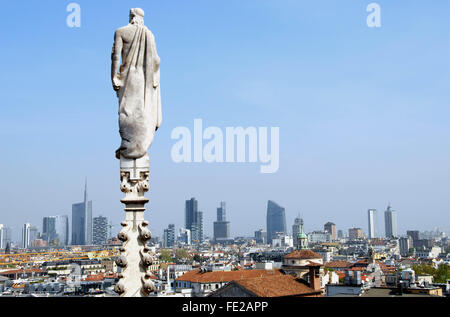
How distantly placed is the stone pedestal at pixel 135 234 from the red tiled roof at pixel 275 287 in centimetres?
3108

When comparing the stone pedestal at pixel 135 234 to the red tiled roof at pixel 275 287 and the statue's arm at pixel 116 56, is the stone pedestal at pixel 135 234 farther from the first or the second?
the red tiled roof at pixel 275 287

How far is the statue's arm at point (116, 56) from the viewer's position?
3.57 m

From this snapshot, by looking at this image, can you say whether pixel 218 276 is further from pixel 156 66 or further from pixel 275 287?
pixel 156 66

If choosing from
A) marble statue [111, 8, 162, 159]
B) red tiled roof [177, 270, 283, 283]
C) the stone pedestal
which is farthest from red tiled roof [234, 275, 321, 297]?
marble statue [111, 8, 162, 159]

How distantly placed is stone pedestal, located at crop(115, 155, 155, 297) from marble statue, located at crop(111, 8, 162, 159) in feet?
0.39

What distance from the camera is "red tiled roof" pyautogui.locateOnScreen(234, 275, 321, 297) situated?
117 ft

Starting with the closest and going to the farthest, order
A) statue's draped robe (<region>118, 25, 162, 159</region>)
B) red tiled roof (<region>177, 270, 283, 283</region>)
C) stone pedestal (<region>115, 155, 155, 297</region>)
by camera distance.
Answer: stone pedestal (<region>115, 155, 155, 297</region>)
statue's draped robe (<region>118, 25, 162, 159</region>)
red tiled roof (<region>177, 270, 283, 283</region>)

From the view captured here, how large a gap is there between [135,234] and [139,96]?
96cm

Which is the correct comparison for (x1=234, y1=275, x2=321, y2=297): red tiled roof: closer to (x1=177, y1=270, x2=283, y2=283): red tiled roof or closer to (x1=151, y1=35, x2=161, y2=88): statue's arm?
(x1=177, y1=270, x2=283, y2=283): red tiled roof

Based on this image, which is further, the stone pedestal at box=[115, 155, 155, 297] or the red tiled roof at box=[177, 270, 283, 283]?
the red tiled roof at box=[177, 270, 283, 283]

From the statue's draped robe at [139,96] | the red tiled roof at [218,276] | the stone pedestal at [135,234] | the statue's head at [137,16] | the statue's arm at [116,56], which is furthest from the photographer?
the red tiled roof at [218,276]

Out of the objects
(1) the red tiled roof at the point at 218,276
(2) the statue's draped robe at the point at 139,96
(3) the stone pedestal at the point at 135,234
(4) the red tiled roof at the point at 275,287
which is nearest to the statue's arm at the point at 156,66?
(2) the statue's draped robe at the point at 139,96
